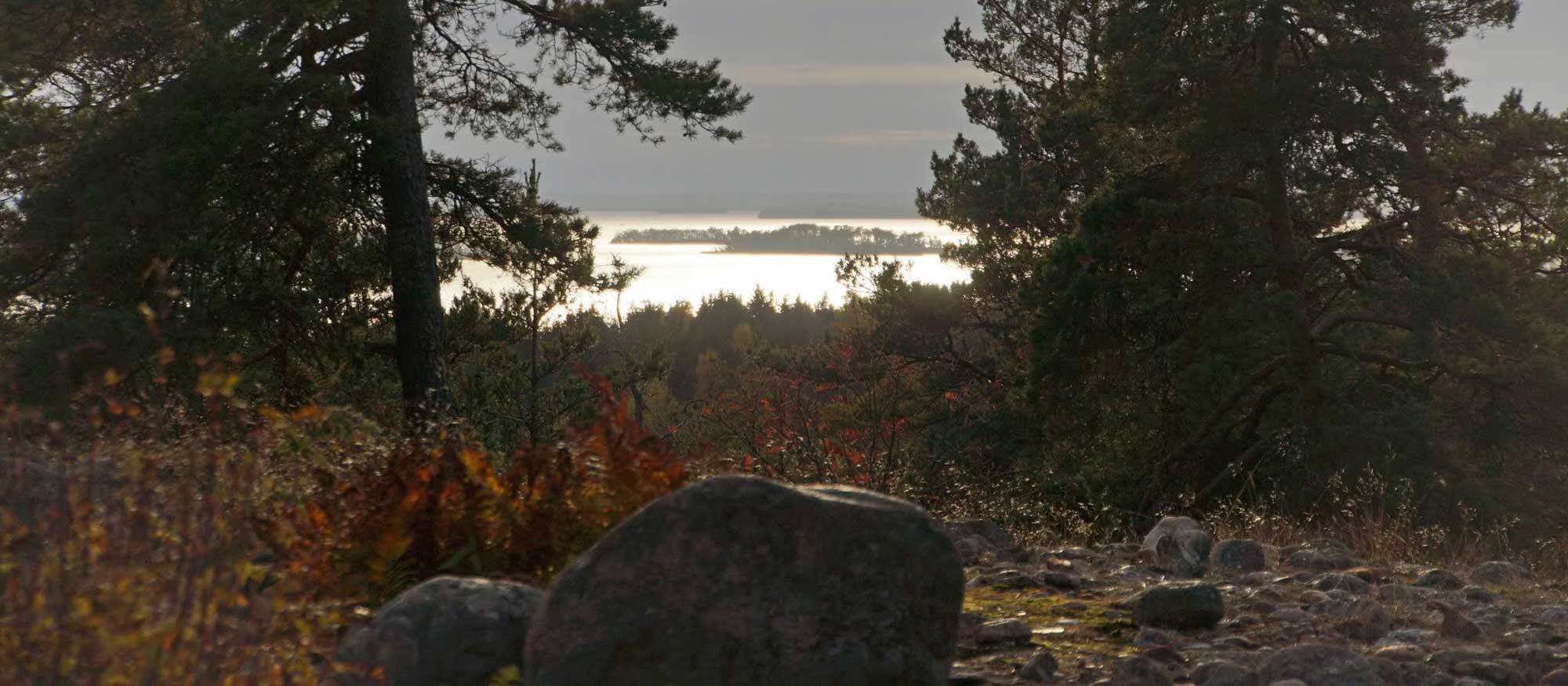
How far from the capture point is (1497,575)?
21.0 ft

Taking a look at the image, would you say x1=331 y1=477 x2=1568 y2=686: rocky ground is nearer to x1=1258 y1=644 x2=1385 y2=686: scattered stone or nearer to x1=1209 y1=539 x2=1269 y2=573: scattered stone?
x1=1258 y1=644 x2=1385 y2=686: scattered stone

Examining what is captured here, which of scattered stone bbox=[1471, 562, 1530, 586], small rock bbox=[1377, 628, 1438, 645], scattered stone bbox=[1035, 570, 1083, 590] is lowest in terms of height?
scattered stone bbox=[1035, 570, 1083, 590]

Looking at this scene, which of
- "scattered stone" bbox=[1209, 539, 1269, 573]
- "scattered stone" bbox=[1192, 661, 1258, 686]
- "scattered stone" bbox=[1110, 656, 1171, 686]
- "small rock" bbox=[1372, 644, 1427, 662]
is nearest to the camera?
"scattered stone" bbox=[1192, 661, 1258, 686]

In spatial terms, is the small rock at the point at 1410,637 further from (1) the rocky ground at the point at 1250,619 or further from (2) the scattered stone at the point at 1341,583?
(2) the scattered stone at the point at 1341,583

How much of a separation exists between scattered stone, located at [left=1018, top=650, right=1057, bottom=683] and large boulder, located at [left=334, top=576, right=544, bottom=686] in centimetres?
186

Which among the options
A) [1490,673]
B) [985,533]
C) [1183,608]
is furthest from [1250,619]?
[985,533]

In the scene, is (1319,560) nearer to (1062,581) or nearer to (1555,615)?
(1555,615)

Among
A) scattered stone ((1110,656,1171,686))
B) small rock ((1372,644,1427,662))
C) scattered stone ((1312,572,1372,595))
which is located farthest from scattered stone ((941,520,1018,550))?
small rock ((1372,644,1427,662))

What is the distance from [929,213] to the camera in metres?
22.3

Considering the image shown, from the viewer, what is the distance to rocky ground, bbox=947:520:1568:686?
4.34 m

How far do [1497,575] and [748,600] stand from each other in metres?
4.74

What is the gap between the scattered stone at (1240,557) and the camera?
21.3 ft

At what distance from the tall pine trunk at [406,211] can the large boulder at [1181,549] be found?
7.88 metres

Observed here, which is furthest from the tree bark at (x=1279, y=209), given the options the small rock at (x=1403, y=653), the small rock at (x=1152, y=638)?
the small rock at (x=1403, y=653)
